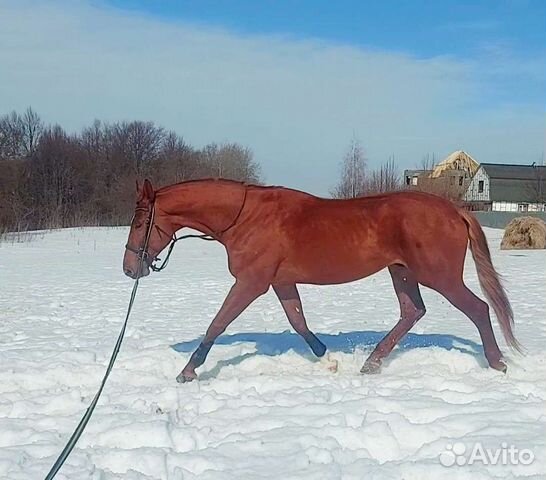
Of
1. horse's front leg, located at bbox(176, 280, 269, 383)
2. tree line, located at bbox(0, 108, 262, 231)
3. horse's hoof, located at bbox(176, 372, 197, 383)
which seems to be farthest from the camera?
tree line, located at bbox(0, 108, 262, 231)

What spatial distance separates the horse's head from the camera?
18.7 feet

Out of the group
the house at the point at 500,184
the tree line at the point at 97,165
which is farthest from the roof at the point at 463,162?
the tree line at the point at 97,165

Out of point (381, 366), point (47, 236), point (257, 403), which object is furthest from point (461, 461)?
point (47, 236)

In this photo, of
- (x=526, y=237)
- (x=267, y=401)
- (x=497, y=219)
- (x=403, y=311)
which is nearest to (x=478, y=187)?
(x=497, y=219)

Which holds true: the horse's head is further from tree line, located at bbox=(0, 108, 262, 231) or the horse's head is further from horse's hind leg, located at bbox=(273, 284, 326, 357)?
tree line, located at bbox=(0, 108, 262, 231)

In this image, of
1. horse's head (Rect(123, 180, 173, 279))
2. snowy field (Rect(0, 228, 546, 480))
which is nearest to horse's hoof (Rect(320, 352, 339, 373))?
snowy field (Rect(0, 228, 546, 480))

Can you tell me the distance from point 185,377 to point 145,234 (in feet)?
4.02

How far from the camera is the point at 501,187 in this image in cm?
7400

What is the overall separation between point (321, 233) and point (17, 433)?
276 cm

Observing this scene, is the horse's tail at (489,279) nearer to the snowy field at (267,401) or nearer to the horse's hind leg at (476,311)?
the horse's hind leg at (476,311)

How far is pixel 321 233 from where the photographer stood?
18.7ft

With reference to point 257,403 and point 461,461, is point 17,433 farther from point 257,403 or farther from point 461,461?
point 461,461

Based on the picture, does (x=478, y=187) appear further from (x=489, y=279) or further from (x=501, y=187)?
(x=489, y=279)

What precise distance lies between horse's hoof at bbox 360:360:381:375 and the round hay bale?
18.2 meters
